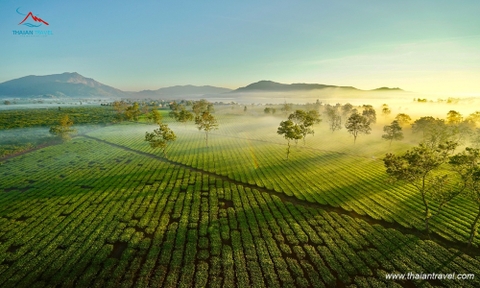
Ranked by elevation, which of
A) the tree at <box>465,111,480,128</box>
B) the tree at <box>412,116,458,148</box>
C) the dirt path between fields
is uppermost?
the tree at <box>465,111,480,128</box>

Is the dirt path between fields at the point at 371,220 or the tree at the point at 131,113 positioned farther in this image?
the tree at the point at 131,113

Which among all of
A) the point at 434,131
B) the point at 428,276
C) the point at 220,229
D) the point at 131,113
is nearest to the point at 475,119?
the point at 434,131

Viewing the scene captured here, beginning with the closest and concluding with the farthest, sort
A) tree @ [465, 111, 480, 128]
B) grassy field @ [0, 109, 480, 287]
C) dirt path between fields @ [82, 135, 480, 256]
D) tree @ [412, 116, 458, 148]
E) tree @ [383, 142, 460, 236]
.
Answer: grassy field @ [0, 109, 480, 287] < dirt path between fields @ [82, 135, 480, 256] < tree @ [383, 142, 460, 236] < tree @ [412, 116, 458, 148] < tree @ [465, 111, 480, 128]

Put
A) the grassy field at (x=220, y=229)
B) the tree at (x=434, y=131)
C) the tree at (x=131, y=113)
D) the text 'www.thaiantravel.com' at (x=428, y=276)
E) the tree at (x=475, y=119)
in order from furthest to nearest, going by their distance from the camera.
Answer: the tree at (x=131, y=113) → the tree at (x=475, y=119) → the tree at (x=434, y=131) → the grassy field at (x=220, y=229) → the text 'www.thaiantravel.com' at (x=428, y=276)

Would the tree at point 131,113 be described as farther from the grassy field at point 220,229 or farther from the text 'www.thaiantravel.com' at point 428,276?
the text 'www.thaiantravel.com' at point 428,276

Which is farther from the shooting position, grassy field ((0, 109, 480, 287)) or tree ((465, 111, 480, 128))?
tree ((465, 111, 480, 128))

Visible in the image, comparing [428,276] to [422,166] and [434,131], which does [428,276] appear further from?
[434,131]

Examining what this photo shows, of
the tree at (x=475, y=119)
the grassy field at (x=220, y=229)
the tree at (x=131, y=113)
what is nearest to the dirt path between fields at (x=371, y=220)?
the grassy field at (x=220, y=229)

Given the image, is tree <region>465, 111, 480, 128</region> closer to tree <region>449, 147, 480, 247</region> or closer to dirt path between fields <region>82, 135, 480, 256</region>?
tree <region>449, 147, 480, 247</region>

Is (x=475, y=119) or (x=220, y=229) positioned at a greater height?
(x=475, y=119)

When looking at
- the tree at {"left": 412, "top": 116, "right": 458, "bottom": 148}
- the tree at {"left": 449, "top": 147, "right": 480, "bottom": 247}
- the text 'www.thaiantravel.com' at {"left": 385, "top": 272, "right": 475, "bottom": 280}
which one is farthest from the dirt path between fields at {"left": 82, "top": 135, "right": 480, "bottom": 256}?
the tree at {"left": 412, "top": 116, "right": 458, "bottom": 148}
